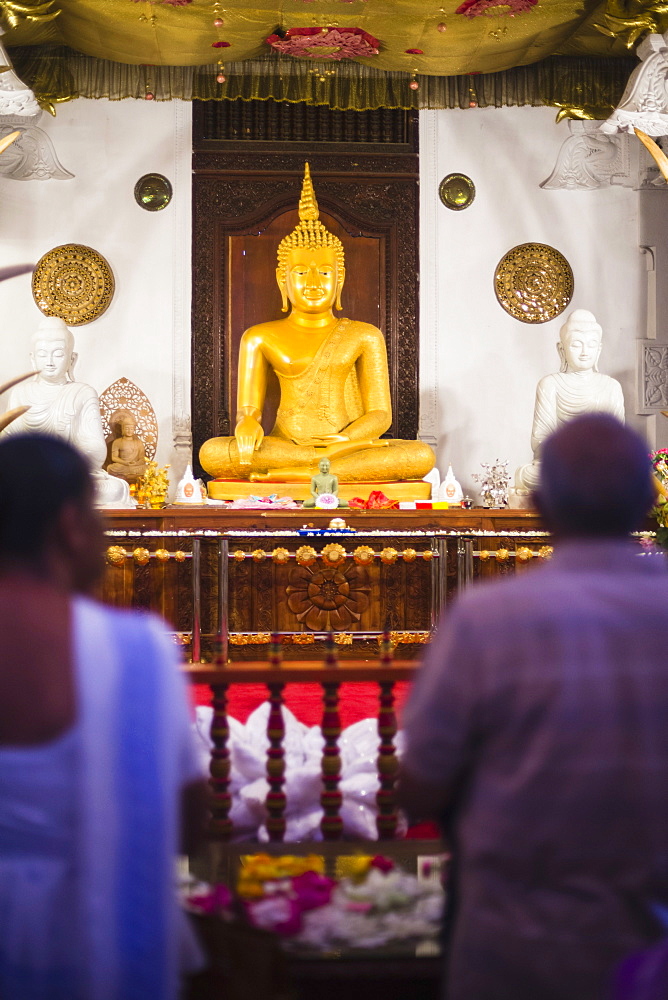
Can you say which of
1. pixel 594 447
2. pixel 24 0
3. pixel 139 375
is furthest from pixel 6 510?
pixel 139 375

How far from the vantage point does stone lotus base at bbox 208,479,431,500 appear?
255 inches

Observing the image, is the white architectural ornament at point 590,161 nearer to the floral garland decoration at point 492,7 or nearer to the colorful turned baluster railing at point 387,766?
the floral garland decoration at point 492,7

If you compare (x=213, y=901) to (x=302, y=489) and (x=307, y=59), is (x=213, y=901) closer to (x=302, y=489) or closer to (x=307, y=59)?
(x=302, y=489)

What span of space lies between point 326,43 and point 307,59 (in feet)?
2.51

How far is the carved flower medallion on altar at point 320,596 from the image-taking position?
17.5 feet

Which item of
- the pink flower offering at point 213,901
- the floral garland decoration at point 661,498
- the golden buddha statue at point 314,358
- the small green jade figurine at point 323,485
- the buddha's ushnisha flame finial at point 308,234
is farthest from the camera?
the buddha's ushnisha flame finial at point 308,234

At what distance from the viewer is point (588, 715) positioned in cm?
131

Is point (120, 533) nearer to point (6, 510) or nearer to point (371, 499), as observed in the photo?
point (371, 499)

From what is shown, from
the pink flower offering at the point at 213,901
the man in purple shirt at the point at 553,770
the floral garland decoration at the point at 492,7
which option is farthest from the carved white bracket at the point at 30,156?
the man in purple shirt at the point at 553,770

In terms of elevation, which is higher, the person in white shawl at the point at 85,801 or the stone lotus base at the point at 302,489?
the stone lotus base at the point at 302,489

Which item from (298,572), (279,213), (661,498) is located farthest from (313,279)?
(661,498)

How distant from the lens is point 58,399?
6.56 meters

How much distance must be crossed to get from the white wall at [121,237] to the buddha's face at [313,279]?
30.6 inches

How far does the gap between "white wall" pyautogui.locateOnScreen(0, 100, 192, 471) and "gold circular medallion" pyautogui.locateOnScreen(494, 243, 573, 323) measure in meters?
2.23
